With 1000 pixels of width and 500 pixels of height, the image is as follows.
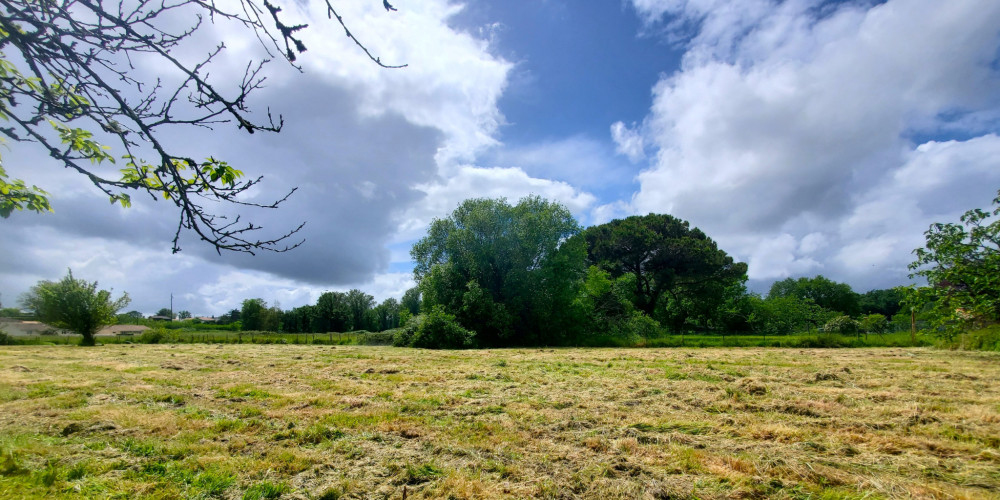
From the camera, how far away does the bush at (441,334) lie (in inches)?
976

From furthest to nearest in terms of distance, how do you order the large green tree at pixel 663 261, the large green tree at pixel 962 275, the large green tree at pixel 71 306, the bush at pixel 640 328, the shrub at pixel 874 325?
the large green tree at pixel 663 261 < the shrub at pixel 874 325 < the bush at pixel 640 328 < the large green tree at pixel 71 306 < the large green tree at pixel 962 275

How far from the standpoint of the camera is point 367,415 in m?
5.30

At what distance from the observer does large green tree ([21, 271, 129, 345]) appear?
76.0 ft

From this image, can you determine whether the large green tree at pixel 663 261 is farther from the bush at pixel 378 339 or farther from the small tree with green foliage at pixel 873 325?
the bush at pixel 378 339

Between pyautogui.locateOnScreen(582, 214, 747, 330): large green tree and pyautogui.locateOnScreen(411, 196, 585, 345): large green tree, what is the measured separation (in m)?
9.76

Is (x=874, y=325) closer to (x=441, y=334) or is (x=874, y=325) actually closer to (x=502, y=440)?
(x=441, y=334)

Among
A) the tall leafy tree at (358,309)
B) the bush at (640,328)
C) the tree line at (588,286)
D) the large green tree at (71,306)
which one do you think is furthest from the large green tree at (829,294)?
the large green tree at (71,306)

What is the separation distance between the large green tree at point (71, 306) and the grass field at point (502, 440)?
73.0ft

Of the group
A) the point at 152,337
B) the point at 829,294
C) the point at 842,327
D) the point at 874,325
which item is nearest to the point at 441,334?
the point at 152,337

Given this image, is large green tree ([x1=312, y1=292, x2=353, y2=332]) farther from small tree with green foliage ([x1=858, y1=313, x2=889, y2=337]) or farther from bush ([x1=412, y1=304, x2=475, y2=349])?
small tree with green foliage ([x1=858, y1=313, x2=889, y2=337])

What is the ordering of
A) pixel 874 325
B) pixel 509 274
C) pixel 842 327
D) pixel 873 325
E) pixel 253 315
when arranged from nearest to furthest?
pixel 509 274 → pixel 873 325 → pixel 874 325 → pixel 842 327 → pixel 253 315

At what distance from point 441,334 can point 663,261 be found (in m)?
21.5

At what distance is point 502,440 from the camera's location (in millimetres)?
4234

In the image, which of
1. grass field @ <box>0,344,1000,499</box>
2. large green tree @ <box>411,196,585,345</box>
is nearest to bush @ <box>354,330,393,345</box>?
large green tree @ <box>411,196,585,345</box>
